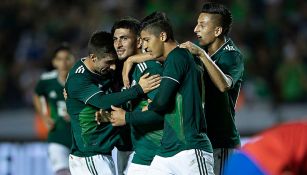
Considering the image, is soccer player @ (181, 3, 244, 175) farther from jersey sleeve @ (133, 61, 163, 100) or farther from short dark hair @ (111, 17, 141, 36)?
short dark hair @ (111, 17, 141, 36)

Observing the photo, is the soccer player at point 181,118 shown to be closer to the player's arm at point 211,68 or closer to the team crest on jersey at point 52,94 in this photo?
the player's arm at point 211,68

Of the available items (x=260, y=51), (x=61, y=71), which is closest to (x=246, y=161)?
(x=61, y=71)

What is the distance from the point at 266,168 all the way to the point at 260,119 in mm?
9575

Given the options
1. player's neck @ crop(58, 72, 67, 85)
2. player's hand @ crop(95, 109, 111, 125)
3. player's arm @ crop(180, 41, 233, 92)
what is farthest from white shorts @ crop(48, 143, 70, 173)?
player's arm @ crop(180, 41, 233, 92)

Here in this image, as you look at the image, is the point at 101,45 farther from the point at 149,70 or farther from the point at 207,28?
the point at 207,28

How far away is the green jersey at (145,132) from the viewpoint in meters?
5.01

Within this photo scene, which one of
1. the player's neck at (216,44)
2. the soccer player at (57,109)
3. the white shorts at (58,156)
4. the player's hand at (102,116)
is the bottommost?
the white shorts at (58,156)

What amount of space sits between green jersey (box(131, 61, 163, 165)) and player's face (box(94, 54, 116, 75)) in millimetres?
233

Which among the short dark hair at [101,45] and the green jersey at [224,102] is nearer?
the green jersey at [224,102]

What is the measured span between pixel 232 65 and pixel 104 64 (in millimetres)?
969

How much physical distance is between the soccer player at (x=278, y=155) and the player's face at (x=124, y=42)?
3.47 meters

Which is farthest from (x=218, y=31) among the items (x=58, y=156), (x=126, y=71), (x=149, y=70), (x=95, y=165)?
(x=58, y=156)

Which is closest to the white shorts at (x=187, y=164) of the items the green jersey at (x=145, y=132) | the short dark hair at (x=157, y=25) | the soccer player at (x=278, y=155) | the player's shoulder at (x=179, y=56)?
the green jersey at (x=145, y=132)

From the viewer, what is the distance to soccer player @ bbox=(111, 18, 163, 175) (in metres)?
5.07
